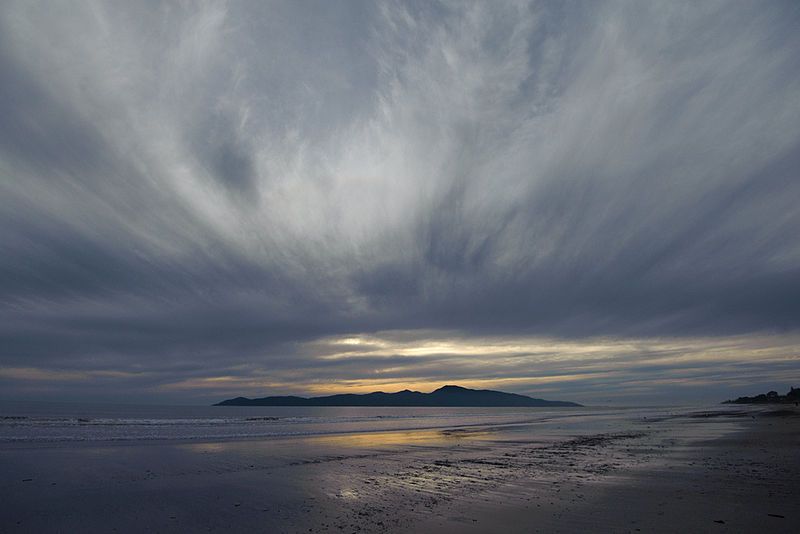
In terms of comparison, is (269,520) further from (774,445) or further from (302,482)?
(774,445)

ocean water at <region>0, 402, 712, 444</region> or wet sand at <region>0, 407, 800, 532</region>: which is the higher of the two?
ocean water at <region>0, 402, 712, 444</region>

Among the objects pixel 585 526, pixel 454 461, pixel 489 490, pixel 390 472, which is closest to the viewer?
pixel 585 526

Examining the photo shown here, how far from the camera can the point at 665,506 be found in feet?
40.9

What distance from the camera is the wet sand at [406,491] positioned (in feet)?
37.2

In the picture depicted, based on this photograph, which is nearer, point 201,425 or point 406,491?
point 406,491

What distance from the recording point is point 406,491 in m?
15.6

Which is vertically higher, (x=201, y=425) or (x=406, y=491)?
(x=201, y=425)

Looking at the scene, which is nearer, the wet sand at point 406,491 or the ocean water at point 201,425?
the wet sand at point 406,491

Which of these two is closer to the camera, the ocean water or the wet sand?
the wet sand

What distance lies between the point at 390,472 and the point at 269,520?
30.6 ft

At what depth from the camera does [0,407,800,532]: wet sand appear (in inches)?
446

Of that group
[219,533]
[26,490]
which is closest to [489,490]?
[219,533]

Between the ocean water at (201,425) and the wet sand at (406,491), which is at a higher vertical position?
the ocean water at (201,425)

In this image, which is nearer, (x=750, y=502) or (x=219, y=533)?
(x=219, y=533)
